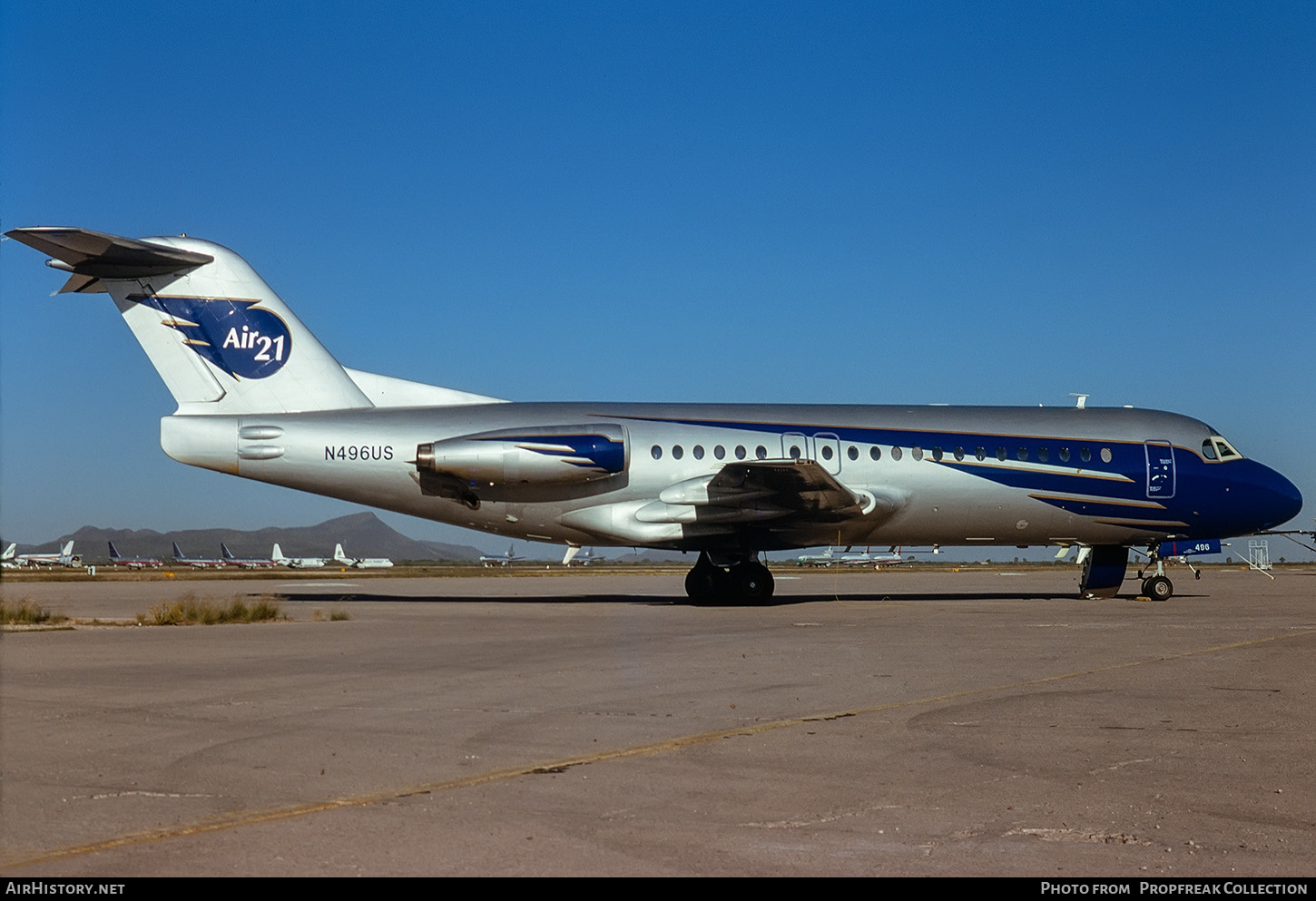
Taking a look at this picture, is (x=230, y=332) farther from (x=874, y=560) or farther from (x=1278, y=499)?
(x=874, y=560)

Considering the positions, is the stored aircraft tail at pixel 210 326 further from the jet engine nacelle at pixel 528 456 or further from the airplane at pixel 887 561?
the airplane at pixel 887 561

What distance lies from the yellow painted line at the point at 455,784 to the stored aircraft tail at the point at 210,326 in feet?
54.8

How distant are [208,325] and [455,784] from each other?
18635mm

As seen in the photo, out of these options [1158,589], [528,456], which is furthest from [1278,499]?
[528,456]

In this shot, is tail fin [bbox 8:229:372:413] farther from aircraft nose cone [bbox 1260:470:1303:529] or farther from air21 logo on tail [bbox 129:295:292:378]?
aircraft nose cone [bbox 1260:470:1303:529]

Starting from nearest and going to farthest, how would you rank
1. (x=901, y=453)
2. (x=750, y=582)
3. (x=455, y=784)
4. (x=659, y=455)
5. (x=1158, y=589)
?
(x=455, y=784) → (x=659, y=455) → (x=750, y=582) → (x=901, y=453) → (x=1158, y=589)

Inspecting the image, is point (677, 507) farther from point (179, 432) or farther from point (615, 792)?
point (615, 792)

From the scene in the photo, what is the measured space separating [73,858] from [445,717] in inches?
154

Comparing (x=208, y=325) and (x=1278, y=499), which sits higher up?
(x=208, y=325)

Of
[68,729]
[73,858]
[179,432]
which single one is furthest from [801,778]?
[179,432]

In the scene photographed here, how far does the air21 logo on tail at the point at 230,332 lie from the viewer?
22.3m

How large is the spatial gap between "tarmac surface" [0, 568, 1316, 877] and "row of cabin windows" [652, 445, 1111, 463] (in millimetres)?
9318

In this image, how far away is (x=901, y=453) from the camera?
81.4ft

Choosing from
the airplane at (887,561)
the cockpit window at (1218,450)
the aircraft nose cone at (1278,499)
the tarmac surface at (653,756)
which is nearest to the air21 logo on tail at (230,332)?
the tarmac surface at (653,756)
